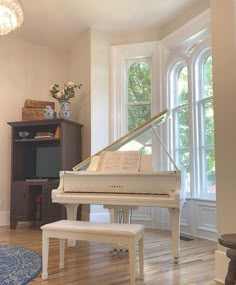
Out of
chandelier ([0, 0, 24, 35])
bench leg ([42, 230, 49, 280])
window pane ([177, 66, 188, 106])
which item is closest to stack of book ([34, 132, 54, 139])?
chandelier ([0, 0, 24, 35])

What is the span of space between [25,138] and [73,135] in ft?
2.62

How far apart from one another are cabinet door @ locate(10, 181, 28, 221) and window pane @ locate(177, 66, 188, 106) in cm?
286

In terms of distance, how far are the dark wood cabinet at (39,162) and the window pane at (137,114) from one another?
874 millimetres

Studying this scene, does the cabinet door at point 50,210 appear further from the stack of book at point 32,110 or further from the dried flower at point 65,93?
the dried flower at point 65,93

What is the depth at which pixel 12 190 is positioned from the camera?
5.07m

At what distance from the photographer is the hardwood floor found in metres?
2.60

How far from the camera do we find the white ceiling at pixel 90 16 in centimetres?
454

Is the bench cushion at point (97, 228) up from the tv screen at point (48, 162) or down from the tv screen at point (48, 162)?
down

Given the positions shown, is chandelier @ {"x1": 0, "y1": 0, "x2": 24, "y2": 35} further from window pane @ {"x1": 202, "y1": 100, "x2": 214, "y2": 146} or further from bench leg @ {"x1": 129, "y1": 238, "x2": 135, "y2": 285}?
window pane @ {"x1": 202, "y1": 100, "x2": 214, "y2": 146}

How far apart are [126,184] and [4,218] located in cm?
288

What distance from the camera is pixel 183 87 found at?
5023mm

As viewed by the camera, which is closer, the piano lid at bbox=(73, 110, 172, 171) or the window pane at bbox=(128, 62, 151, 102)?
the piano lid at bbox=(73, 110, 172, 171)

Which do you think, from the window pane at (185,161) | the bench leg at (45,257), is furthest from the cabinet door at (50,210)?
the bench leg at (45,257)

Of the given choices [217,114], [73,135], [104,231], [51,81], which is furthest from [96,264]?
[51,81]
